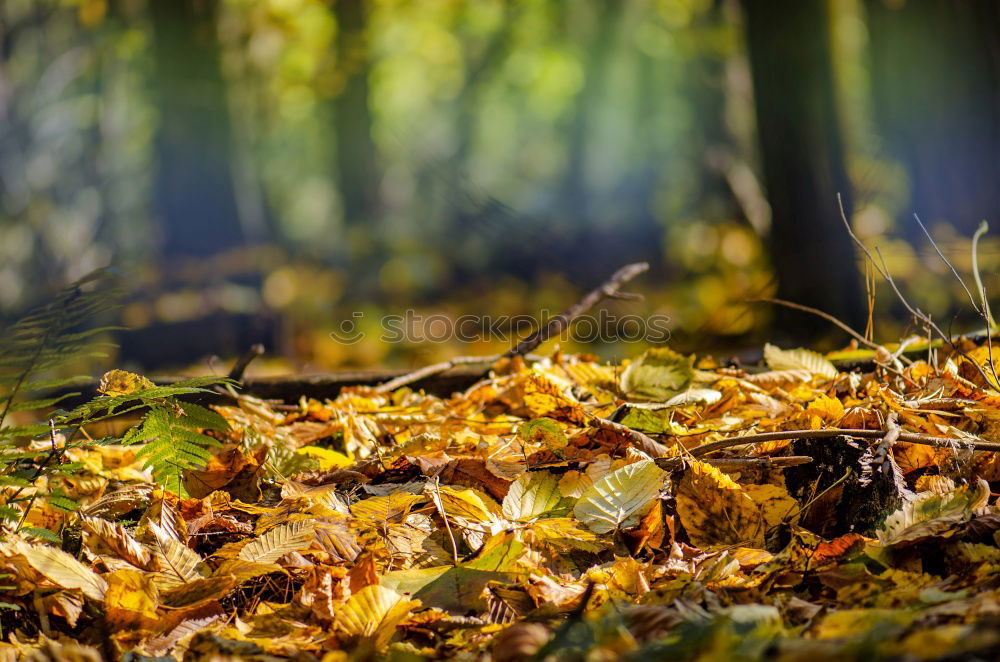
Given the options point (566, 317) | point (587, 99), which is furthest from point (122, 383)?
point (587, 99)

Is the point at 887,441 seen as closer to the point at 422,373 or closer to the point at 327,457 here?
the point at 327,457

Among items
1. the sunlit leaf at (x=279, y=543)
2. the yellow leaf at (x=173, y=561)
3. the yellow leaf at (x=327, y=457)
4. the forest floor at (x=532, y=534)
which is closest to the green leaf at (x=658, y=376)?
the forest floor at (x=532, y=534)

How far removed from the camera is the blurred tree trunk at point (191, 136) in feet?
35.6

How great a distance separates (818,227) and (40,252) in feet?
37.2

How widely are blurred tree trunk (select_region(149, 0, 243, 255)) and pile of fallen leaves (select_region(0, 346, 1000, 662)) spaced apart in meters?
10.5

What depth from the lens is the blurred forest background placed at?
4094 millimetres

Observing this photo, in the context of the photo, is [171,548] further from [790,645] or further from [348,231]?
[348,231]

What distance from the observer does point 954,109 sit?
7.14 m

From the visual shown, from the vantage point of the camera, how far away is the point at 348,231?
1267 centimetres

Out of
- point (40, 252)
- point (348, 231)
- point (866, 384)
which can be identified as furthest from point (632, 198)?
point (866, 384)

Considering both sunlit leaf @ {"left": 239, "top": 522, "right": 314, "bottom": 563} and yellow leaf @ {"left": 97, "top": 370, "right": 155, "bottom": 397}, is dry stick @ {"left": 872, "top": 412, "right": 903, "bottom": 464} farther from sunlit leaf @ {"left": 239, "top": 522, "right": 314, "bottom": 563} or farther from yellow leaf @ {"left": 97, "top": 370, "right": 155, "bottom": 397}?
yellow leaf @ {"left": 97, "top": 370, "right": 155, "bottom": 397}

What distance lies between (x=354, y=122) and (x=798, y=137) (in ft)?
33.9
